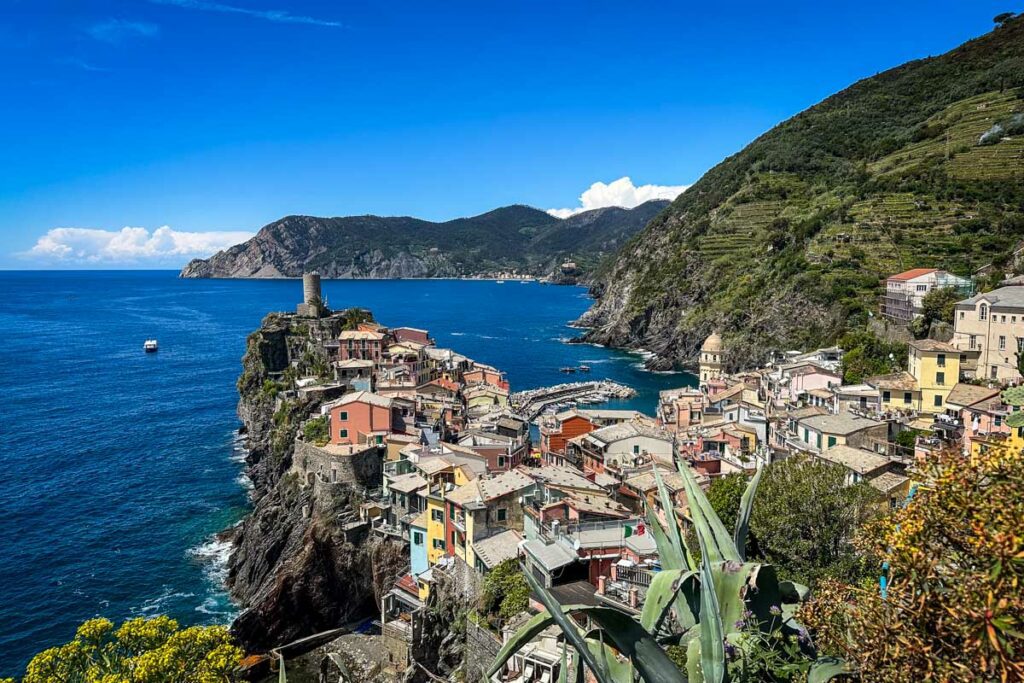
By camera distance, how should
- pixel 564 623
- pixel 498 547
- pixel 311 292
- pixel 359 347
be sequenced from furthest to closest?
pixel 311 292 → pixel 359 347 → pixel 498 547 → pixel 564 623

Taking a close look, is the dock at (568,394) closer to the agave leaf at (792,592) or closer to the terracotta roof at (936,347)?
the terracotta roof at (936,347)

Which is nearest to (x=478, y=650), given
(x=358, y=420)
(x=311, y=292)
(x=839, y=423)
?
(x=839, y=423)

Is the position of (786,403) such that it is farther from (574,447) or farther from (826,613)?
(826,613)

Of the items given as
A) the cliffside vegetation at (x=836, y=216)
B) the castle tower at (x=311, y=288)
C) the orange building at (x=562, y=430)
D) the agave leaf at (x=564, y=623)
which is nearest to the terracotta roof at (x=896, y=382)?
the orange building at (x=562, y=430)

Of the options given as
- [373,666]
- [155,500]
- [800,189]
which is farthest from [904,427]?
[800,189]

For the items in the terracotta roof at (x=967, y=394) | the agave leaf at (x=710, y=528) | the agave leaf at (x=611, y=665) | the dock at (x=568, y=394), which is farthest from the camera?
the dock at (x=568, y=394)

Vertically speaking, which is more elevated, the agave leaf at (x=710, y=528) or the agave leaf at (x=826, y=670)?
the agave leaf at (x=710, y=528)

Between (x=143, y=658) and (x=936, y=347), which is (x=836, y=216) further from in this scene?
(x=143, y=658)

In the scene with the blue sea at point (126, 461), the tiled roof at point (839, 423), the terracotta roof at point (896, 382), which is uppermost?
the terracotta roof at point (896, 382)
